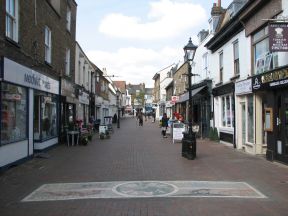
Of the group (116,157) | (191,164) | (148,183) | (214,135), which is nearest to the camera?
(148,183)

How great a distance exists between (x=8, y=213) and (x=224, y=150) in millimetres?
12592

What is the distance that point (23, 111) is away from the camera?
14664mm

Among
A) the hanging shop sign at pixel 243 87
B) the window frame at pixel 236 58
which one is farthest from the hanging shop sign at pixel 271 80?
the window frame at pixel 236 58

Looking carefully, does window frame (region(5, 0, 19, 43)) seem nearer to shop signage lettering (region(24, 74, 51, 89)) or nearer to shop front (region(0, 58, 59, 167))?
shop front (region(0, 58, 59, 167))

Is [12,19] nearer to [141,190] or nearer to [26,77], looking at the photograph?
[26,77]

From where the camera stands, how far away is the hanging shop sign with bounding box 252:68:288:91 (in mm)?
12984

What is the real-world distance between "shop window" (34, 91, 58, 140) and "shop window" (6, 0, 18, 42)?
362 centimetres

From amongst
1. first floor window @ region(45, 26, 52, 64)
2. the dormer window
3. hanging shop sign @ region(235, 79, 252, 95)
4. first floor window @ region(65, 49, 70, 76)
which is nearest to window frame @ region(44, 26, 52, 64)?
first floor window @ region(45, 26, 52, 64)

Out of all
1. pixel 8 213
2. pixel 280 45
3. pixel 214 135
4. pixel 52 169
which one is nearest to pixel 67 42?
pixel 214 135

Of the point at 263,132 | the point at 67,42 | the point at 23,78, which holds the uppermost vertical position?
the point at 67,42

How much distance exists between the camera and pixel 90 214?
7191 mm

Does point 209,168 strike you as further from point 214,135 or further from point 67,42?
point 67,42

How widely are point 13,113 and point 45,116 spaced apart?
512 cm

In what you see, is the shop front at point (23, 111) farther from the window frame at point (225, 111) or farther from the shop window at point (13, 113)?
the window frame at point (225, 111)
